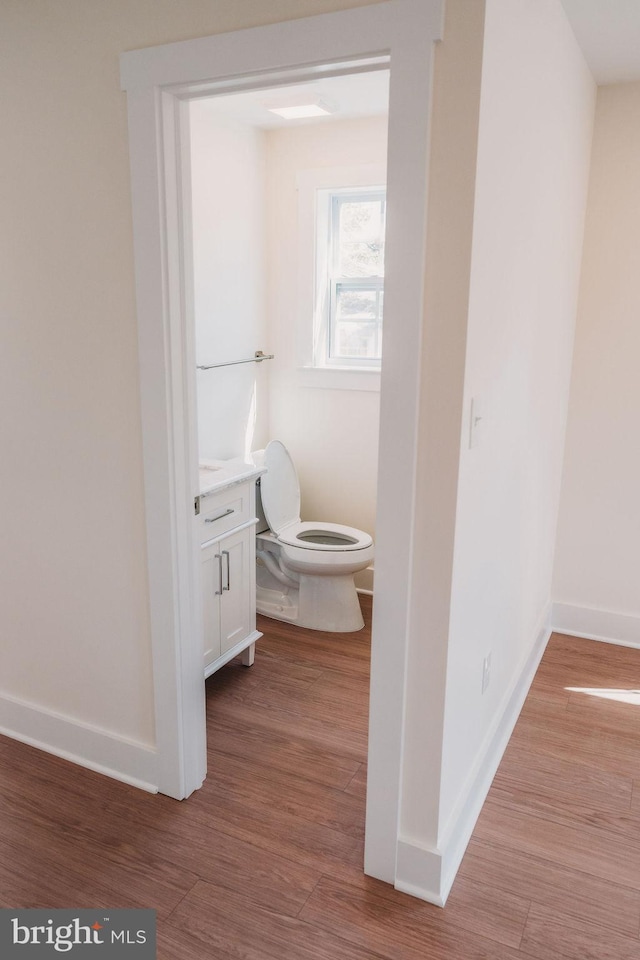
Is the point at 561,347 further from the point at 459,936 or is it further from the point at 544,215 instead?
the point at 459,936

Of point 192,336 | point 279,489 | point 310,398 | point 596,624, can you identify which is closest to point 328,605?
point 279,489

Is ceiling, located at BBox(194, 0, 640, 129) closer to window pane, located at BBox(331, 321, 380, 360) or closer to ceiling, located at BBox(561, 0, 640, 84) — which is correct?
ceiling, located at BBox(561, 0, 640, 84)

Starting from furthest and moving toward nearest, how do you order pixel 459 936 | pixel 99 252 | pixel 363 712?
pixel 363 712 < pixel 99 252 < pixel 459 936

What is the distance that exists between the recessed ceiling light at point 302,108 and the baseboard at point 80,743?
2582mm

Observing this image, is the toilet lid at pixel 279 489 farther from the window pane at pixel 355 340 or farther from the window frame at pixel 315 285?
the window pane at pixel 355 340

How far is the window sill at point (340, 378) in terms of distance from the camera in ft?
12.5

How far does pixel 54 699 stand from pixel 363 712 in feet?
3.71

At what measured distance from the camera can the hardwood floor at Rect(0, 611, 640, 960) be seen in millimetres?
1862

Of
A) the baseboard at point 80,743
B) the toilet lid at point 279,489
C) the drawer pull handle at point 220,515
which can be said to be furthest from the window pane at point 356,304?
the baseboard at point 80,743

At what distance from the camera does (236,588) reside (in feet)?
9.87

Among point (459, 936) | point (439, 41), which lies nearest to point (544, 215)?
point (439, 41)

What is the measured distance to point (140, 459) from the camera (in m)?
2.20

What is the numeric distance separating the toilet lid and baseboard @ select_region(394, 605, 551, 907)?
1.46m

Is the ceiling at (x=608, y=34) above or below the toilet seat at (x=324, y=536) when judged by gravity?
above
